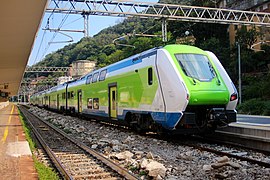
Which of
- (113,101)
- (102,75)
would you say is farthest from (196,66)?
(102,75)

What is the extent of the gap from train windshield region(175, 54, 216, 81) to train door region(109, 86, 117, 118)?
17.4 feet

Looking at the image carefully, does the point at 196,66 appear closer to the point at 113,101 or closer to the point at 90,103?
the point at 113,101

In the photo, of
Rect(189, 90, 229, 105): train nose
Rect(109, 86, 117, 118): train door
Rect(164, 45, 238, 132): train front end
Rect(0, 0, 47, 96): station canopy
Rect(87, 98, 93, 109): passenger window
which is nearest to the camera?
Rect(0, 0, 47, 96): station canopy

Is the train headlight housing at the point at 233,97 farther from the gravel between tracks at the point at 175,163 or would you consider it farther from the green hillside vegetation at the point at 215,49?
the green hillside vegetation at the point at 215,49

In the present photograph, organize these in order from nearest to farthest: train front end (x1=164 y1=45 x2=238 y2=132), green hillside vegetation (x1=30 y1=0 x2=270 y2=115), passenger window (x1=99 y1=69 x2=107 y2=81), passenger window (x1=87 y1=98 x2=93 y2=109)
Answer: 1. train front end (x1=164 y1=45 x2=238 y2=132)
2. passenger window (x1=99 y1=69 x2=107 y2=81)
3. passenger window (x1=87 y1=98 x2=93 y2=109)
4. green hillside vegetation (x1=30 y1=0 x2=270 y2=115)

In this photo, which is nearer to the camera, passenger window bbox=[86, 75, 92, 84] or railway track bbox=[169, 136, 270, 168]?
railway track bbox=[169, 136, 270, 168]

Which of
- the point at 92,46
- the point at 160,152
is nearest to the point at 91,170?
the point at 160,152

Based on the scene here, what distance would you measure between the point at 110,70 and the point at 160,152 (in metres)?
8.01

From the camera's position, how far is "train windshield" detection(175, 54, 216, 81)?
1130 cm

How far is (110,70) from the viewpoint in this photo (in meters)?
17.2

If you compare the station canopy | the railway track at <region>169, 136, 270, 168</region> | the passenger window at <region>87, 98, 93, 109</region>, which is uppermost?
the station canopy

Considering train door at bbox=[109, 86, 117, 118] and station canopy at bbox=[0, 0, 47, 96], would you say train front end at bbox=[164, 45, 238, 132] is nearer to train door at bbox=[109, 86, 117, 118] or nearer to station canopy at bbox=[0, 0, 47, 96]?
station canopy at bbox=[0, 0, 47, 96]

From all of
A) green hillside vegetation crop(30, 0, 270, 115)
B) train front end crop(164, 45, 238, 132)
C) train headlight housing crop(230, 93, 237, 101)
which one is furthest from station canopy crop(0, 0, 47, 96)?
green hillside vegetation crop(30, 0, 270, 115)

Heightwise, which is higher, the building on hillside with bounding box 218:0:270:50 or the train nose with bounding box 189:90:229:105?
the building on hillside with bounding box 218:0:270:50
